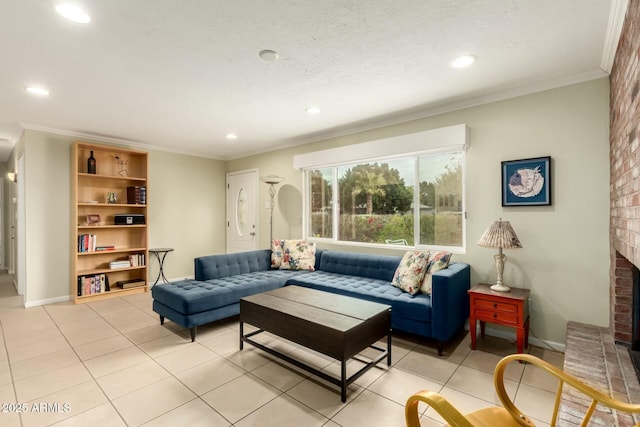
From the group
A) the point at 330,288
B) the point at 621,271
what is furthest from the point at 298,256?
the point at 621,271

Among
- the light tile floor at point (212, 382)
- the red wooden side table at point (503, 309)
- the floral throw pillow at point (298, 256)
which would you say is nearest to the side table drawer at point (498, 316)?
the red wooden side table at point (503, 309)

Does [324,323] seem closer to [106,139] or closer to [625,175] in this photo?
[625,175]

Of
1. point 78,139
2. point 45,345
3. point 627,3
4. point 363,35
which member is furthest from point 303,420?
point 78,139

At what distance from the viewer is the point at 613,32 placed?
1.97 metres

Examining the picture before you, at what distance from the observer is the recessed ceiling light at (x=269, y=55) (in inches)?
87.4

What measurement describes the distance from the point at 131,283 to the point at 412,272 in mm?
4323

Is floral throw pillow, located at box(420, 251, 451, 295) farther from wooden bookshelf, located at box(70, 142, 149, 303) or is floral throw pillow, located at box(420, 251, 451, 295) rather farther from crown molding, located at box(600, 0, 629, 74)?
wooden bookshelf, located at box(70, 142, 149, 303)

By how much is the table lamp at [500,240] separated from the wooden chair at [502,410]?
1.60 metres

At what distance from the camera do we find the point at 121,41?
6.82 ft

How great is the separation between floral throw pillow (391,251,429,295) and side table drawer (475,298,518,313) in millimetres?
549

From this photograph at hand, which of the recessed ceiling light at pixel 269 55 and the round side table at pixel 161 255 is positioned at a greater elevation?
the recessed ceiling light at pixel 269 55

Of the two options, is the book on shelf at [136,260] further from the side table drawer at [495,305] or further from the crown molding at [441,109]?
the side table drawer at [495,305]

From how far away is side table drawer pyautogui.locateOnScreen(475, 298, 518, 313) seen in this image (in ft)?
8.34

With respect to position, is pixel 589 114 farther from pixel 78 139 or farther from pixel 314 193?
pixel 78 139
